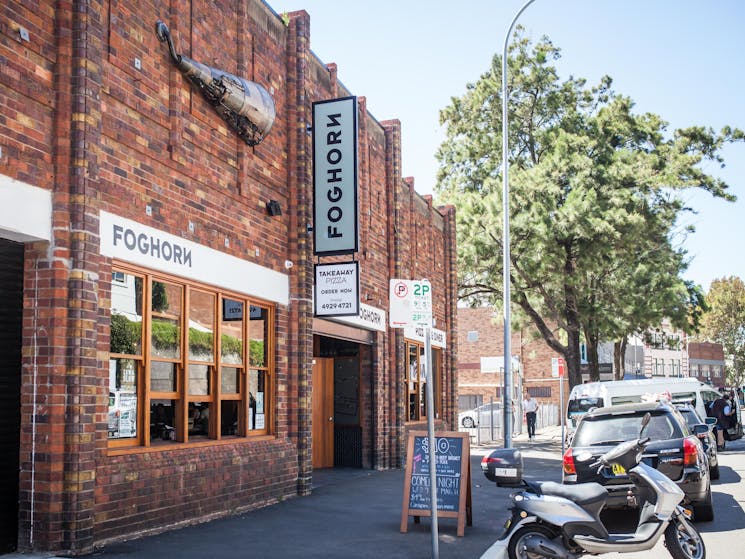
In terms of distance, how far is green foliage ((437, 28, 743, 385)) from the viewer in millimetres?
28938

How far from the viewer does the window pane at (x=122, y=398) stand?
372 inches

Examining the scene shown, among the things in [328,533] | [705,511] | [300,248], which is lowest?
[328,533]

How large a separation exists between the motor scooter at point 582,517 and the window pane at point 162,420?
4.35 metres

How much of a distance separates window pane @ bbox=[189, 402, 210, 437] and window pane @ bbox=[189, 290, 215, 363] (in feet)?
2.07

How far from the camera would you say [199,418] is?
1149 centimetres

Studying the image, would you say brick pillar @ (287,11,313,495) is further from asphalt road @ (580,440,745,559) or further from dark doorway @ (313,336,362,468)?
asphalt road @ (580,440,745,559)

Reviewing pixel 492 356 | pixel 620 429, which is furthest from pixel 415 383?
pixel 492 356

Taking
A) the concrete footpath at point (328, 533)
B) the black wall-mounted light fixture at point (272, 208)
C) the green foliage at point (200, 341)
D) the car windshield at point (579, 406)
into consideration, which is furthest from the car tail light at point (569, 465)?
the car windshield at point (579, 406)

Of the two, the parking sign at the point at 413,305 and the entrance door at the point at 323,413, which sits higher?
the parking sign at the point at 413,305

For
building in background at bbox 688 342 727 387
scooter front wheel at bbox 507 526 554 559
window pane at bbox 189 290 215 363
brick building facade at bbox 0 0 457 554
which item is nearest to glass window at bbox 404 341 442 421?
brick building facade at bbox 0 0 457 554

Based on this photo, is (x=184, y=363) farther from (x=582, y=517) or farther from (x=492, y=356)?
(x=492, y=356)

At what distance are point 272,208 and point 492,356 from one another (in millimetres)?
45504

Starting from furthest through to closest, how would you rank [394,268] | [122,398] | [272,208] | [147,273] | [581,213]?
[581,213]
[394,268]
[272,208]
[147,273]
[122,398]

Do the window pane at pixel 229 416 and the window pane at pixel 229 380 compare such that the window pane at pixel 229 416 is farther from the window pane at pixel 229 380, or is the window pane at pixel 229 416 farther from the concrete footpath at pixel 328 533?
the concrete footpath at pixel 328 533
